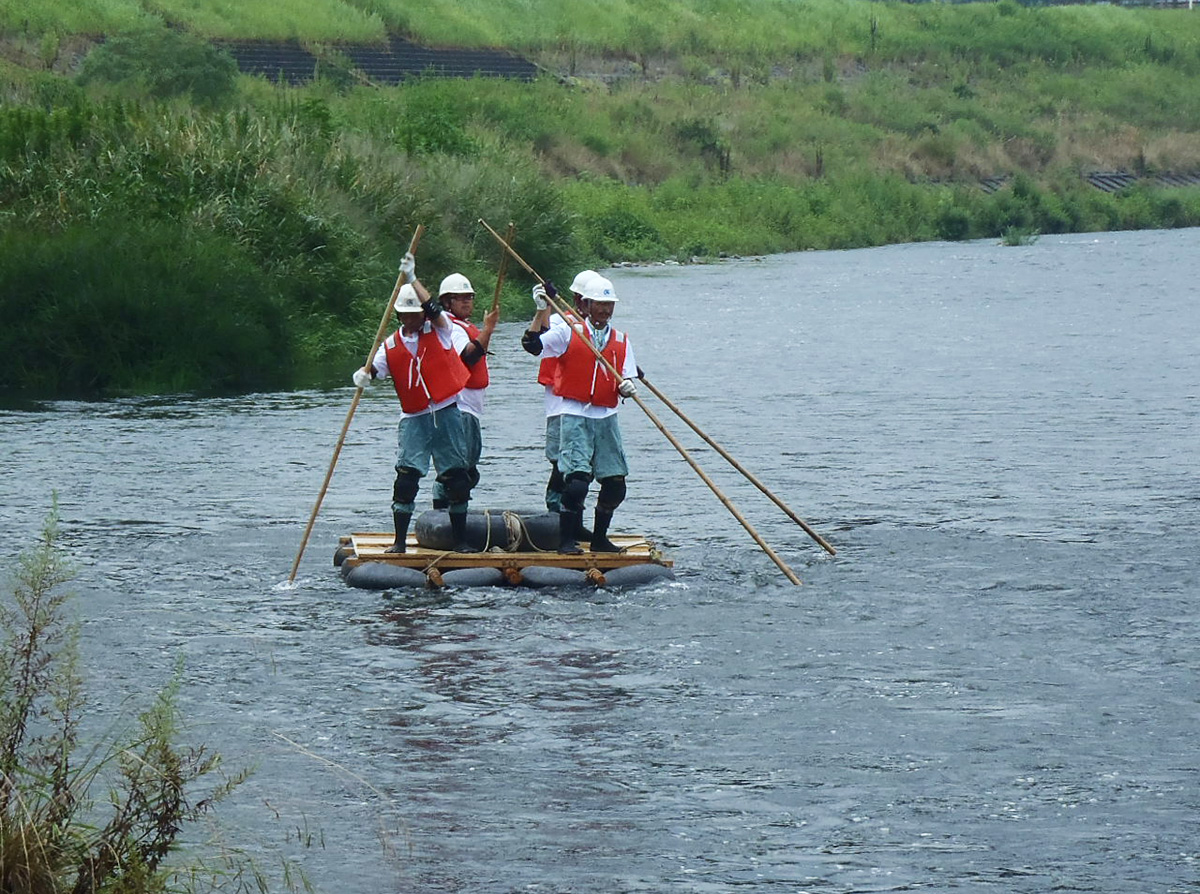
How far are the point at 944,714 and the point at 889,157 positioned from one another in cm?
6726

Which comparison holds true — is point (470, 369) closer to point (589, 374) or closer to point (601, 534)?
point (589, 374)

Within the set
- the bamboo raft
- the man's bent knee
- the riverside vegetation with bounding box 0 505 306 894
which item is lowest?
the bamboo raft

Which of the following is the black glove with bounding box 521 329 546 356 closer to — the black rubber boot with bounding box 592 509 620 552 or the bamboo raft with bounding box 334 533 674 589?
the black rubber boot with bounding box 592 509 620 552

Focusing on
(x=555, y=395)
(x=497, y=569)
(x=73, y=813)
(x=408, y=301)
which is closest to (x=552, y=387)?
(x=555, y=395)

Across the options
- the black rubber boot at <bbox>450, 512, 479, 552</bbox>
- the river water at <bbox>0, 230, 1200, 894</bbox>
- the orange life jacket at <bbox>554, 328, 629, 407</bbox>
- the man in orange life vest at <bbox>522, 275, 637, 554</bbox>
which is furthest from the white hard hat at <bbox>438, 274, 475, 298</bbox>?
the river water at <bbox>0, 230, 1200, 894</bbox>

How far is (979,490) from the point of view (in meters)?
19.1

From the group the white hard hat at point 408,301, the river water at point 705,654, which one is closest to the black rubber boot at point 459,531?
the river water at point 705,654

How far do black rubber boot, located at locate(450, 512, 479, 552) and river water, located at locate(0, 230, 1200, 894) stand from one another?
0.44 metres

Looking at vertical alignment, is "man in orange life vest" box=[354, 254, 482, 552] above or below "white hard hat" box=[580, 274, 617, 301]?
below

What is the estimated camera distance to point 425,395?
14.2 m

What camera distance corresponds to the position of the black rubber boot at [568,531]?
14.3 metres

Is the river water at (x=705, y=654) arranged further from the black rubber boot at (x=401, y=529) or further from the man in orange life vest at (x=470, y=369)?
the man in orange life vest at (x=470, y=369)

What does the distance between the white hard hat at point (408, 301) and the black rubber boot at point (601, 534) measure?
1.81 m

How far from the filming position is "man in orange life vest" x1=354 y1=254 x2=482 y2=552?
1413 centimetres
